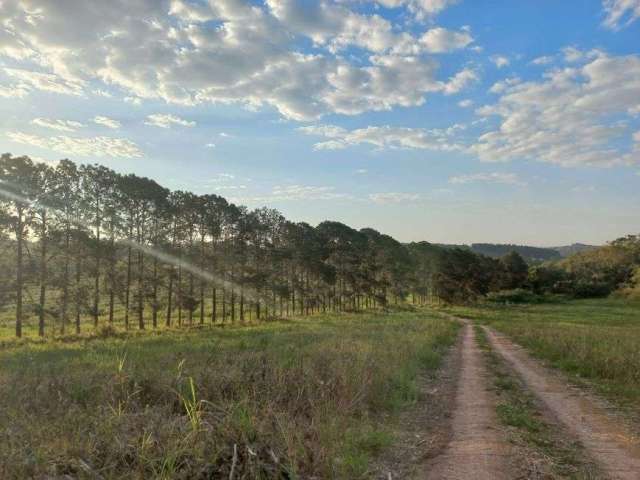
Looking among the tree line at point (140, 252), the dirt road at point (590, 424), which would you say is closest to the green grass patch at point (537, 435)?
the dirt road at point (590, 424)

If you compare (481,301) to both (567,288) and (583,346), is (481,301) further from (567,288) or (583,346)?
(583,346)

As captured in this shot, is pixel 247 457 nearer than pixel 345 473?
Yes

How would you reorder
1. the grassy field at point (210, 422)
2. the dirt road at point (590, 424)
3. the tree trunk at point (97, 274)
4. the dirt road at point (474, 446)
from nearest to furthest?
the grassy field at point (210, 422), the dirt road at point (474, 446), the dirt road at point (590, 424), the tree trunk at point (97, 274)

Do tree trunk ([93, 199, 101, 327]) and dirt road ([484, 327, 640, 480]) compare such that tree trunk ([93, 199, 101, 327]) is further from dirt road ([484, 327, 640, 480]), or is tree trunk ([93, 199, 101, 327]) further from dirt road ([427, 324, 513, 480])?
dirt road ([427, 324, 513, 480])

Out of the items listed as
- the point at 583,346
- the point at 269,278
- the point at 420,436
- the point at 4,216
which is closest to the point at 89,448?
the point at 420,436

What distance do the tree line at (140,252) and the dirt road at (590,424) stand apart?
107ft

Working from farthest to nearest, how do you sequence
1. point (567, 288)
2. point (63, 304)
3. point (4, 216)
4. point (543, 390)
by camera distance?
point (567, 288)
point (63, 304)
point (4, 216)
point (543, 390)

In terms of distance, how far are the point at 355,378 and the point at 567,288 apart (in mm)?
102210

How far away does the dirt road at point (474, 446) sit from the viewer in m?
5.46

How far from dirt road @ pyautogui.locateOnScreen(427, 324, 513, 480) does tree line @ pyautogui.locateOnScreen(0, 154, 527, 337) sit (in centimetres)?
3181

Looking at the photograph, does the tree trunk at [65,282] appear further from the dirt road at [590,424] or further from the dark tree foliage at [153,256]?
the dirt road at [590,424]

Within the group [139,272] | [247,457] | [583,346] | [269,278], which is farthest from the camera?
[269,278]

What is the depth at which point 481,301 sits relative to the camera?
283 ft

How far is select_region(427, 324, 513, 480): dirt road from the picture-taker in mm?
5459
